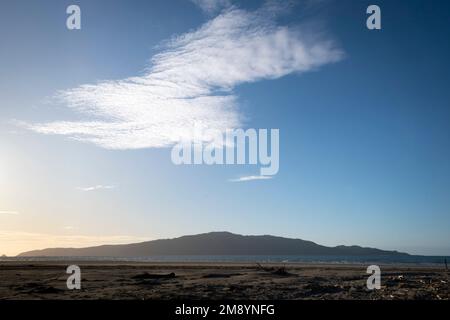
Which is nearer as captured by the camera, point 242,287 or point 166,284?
point 242,287

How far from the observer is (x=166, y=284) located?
29.8m

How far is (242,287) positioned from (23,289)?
1504 cm
